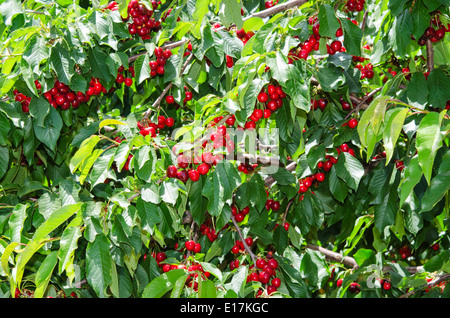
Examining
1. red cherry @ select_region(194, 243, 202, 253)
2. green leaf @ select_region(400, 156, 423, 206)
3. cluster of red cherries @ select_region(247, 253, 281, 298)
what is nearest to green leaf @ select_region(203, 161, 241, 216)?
cluster of red cherries @ select_region(247, 253, 281, 298)

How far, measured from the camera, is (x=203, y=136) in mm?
2422

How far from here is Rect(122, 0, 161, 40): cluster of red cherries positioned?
2.98 meters

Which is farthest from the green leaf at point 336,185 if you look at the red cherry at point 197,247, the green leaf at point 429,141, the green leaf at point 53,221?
the green leaf at point 53,221

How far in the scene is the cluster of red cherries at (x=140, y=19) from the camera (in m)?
2.98

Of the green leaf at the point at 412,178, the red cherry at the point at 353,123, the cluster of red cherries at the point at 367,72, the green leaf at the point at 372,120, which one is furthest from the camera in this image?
the cluster of red cherries at the point at 367,72

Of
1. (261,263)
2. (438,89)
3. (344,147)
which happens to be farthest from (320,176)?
(438,89)

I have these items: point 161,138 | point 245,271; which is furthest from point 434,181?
point 161,138

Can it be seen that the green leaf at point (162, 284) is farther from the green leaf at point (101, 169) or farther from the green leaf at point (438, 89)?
the green leaf at point (438, 89)

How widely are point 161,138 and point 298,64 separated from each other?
76 cm

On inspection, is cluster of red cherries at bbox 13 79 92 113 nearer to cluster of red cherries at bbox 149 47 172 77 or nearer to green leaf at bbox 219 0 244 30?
cluster of red cherries at bbox 149 47 172 77

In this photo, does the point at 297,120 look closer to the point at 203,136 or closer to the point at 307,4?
the point at 203,136

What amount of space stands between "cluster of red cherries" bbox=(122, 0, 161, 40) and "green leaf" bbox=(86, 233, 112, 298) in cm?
145

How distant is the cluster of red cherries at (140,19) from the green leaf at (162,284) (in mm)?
1548

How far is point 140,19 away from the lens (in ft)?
9.95
